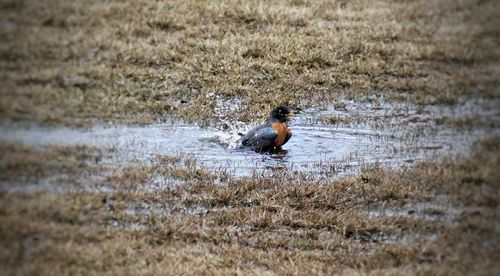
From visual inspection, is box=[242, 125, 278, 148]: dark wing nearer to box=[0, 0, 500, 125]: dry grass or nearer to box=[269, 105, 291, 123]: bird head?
box=[269, 105, 291, 123]: bird head

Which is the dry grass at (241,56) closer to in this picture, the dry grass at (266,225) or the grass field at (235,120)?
the grass field at (235,120)

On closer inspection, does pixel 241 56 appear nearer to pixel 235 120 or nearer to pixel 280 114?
pixel 235 120

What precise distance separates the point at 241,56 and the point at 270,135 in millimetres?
2118

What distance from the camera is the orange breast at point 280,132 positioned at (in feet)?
19.7

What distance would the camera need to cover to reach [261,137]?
6.07m

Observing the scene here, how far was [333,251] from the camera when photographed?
177 inches

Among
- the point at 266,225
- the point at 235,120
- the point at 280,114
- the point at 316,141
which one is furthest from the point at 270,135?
the point at 266,225

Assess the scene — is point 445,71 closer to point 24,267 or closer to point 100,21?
point 100,21

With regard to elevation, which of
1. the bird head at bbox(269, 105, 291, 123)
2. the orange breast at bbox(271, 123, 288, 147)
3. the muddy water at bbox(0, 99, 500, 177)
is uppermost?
the bird head at bbox(269, 105, 291, 123)

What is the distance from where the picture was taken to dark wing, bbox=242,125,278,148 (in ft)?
19.7

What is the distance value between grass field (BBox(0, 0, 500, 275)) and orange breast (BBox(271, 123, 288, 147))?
44 cm

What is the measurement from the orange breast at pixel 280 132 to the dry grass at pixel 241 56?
83cm

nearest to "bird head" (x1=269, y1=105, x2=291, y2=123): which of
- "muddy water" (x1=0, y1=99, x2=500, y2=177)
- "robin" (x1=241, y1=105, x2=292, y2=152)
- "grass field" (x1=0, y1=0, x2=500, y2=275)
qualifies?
"robin" (x1=241, y1=105, x2=292, y2=152)

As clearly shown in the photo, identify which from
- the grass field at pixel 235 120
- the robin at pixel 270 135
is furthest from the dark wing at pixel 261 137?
the grass field at pixel 235 120
